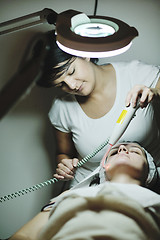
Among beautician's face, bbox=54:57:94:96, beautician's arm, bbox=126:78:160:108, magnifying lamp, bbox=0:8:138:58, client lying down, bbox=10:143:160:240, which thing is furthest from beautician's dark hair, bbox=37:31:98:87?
client lying down, bbox=10:143:160:240

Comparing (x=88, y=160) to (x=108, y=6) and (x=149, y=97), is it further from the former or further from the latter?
(x=108, y=6)

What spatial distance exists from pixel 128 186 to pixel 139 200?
7cm

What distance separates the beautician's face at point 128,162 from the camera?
1026mm

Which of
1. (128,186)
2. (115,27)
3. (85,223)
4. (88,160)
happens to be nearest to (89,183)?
(88,160)

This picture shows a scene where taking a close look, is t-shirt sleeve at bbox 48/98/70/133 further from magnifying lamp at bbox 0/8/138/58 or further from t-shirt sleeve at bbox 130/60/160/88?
magnifying lamp at bbox 0/8/138/58

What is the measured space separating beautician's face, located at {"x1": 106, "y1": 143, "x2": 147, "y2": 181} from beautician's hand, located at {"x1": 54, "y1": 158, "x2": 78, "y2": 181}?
7.3 inches

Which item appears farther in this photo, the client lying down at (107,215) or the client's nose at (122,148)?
the client's nose at (122,148)

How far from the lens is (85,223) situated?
0.79m

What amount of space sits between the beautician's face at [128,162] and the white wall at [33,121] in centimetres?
45

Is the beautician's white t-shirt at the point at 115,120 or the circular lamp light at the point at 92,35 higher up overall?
the circular lamp light at the point at 92,35

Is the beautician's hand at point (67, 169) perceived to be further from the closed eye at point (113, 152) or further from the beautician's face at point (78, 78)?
the beautician's face at point (78, 78)

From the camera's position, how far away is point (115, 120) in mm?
1199

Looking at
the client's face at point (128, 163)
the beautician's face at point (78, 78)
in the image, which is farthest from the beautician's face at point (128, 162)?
the beautician's face at point (78, 78)

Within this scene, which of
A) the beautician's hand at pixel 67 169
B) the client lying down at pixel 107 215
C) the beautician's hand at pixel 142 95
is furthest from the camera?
the beautician's hand at pixel 67 169
